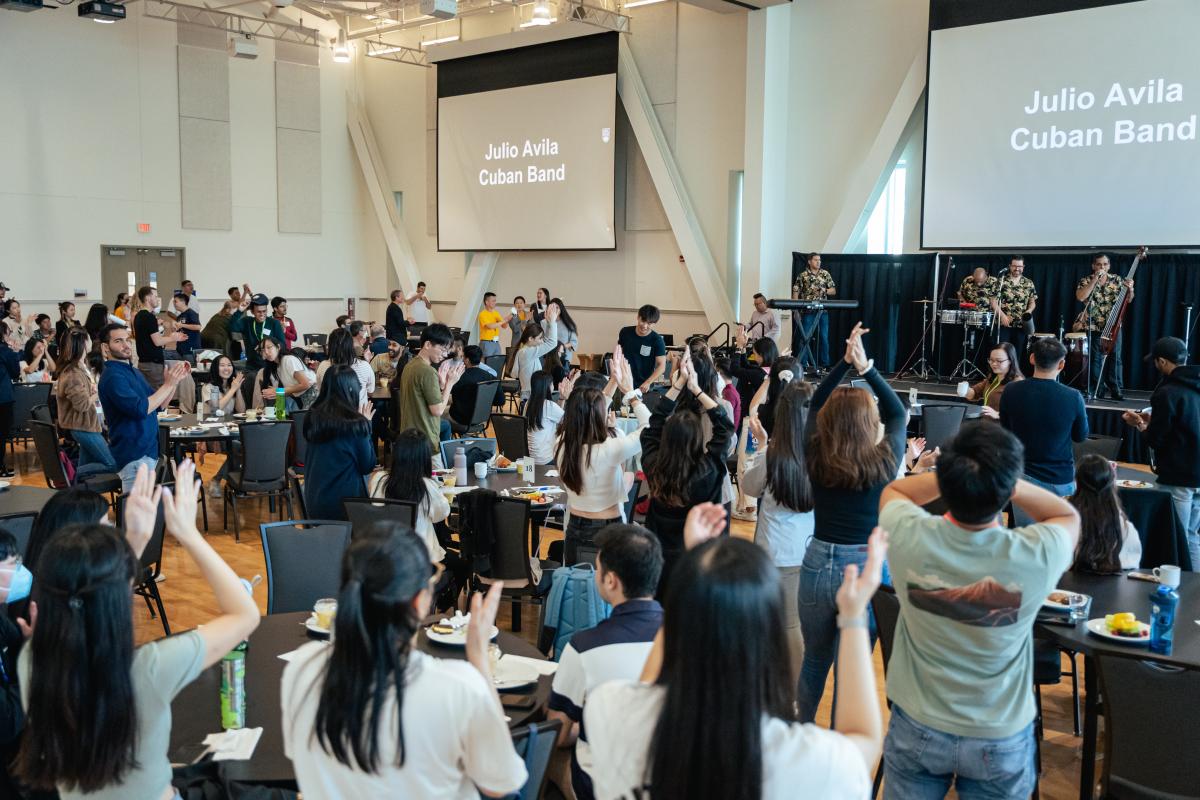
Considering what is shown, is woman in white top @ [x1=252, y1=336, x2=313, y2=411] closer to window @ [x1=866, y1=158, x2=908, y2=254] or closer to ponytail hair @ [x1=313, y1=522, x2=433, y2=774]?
ponytail hair @ [x1=313, y1=522, x2=433, y2=774]

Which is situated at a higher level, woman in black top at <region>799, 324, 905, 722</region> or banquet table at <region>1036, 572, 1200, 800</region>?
woman in black top at <region>799, 324, 905, 722</region>

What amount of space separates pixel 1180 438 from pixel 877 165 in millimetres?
8720

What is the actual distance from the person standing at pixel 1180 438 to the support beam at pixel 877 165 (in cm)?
838

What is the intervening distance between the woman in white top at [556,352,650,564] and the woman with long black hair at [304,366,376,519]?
1141 mm

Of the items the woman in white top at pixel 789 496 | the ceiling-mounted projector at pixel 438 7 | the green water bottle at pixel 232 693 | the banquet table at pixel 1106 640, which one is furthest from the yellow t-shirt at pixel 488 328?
the green water bottle at pixel 232 693

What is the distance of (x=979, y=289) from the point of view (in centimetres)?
1238

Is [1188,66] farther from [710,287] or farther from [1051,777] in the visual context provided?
[1051,777]

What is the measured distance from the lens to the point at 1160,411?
570cm

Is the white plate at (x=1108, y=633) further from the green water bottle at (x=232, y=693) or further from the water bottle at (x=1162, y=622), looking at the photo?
the green water bottle at (x=232, y=693)

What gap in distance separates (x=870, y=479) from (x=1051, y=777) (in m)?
1.63

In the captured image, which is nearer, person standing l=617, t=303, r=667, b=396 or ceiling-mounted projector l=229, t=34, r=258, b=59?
person standing l=617, t=303, r=667, b=396

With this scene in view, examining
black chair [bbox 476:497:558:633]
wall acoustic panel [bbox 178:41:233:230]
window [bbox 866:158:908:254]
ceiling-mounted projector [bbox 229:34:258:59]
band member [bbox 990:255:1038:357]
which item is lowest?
black chair [bbox 476:497:558:633]

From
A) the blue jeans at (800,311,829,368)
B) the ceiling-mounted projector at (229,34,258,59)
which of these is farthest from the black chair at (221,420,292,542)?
the ceiling-mounted projector at (229,34,258,59)

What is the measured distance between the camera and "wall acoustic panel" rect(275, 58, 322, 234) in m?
19.4
